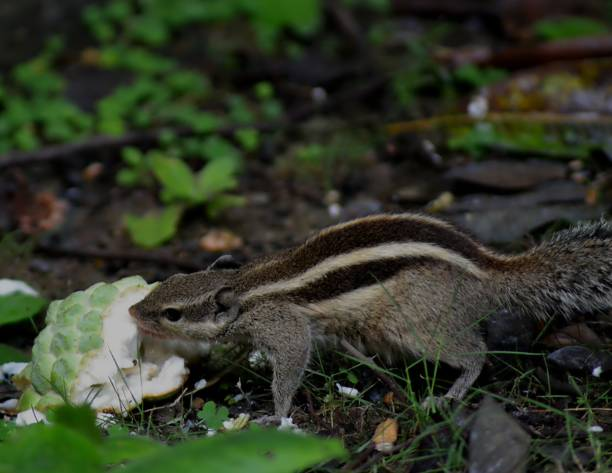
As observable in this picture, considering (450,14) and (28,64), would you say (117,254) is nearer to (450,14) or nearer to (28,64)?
(28,64)

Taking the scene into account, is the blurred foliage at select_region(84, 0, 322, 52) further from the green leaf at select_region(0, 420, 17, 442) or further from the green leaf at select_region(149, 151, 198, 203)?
the green leaf at select_region(0, 420, 17, 442)

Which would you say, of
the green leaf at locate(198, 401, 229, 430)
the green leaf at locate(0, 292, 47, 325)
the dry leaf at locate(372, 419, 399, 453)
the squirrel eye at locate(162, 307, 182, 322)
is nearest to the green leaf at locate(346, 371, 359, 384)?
the dry leaf at locate(372, 419, 399, 453)

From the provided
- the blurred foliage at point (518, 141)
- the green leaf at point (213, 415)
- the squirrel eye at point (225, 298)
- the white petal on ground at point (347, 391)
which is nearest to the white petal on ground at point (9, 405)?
the green leaf at point (213, 415)

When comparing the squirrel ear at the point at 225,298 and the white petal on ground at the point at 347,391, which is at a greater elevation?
the squirrel ear at the point at 225,298

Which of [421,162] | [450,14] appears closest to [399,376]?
[421,162]

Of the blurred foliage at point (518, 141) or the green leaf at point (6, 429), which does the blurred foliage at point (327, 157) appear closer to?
the blurred foliage at point (518, 141)

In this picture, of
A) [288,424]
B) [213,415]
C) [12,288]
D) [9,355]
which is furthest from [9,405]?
[288,424]
